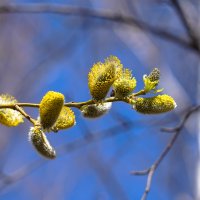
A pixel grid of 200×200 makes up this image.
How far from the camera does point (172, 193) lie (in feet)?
17.7

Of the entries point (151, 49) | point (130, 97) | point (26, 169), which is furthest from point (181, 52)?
point (130, 97)

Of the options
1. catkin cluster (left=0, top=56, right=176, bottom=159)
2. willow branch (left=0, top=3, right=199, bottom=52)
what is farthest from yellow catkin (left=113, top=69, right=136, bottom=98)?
willow branch (left=0, top=3, right=199, bottom=52)

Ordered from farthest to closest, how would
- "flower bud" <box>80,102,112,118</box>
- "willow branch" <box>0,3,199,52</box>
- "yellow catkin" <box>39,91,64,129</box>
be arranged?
"willow branch" <box>0,3,199,52</box>, "flower bud" <box>80,102,112,118</box>, "yellow catkin" <box>39,91,64,129</box>

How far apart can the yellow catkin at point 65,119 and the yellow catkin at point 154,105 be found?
0.44 feet

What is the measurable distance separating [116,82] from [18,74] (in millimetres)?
5246

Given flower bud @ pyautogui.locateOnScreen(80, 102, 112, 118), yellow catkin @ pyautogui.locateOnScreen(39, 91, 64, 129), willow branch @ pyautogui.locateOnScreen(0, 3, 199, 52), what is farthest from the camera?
willow branch @ pyautogui.locateOnScreen(0, 3, 199, 52)

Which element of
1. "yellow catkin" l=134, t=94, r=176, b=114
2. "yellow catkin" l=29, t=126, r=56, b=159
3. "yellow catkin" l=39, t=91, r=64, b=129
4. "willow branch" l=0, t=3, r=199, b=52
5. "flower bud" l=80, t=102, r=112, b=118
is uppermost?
"yellow catkin" l=39, t=91, r=64, b=129

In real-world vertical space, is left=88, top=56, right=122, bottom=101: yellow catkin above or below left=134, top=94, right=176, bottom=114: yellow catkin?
above

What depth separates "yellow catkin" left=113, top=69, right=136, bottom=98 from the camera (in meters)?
1.07

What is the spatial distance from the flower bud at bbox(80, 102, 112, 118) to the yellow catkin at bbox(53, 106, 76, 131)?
0.16ft

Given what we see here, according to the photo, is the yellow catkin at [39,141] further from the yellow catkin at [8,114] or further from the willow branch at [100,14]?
the willow branch at [100,14]

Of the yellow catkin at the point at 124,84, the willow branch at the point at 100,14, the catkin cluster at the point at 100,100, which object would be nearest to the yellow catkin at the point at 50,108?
the catkin cluster at the point at 100,100

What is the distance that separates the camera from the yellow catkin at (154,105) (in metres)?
1.06

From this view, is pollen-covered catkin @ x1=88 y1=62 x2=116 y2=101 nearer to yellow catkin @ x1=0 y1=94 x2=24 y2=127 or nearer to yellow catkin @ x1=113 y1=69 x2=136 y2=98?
yellow catkin @ x1=113 y1=69 x2=136 y2=98
